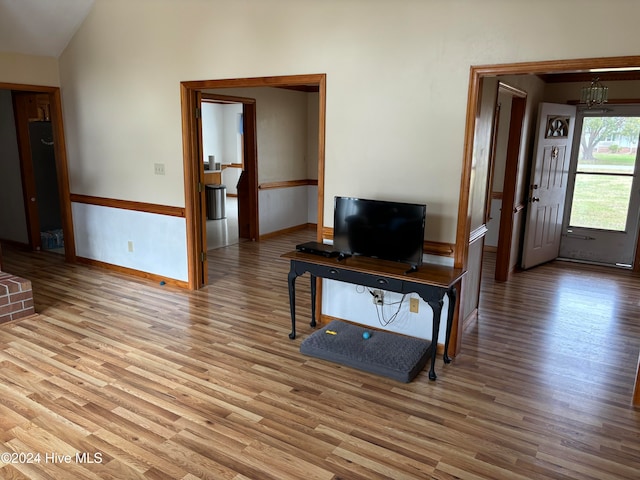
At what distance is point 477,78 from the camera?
10.1 feet

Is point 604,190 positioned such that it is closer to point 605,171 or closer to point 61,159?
point 605,171

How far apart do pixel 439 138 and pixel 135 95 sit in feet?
10.5

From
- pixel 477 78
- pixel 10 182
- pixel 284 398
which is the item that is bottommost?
pixel 284 398

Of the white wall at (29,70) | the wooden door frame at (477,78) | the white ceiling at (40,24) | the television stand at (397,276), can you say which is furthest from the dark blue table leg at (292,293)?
the white wall at (29,70)

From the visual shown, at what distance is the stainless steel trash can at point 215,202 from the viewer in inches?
338

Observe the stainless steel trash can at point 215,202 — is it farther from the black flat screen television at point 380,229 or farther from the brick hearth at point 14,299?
the black flat screen television at point 380,229

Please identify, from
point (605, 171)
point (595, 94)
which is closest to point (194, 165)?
point (595, 94)

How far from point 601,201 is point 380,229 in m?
4.25

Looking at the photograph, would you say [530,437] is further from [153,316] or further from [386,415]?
[153,316]

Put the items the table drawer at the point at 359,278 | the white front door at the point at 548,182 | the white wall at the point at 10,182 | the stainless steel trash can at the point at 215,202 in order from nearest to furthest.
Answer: the table drawer at the point at 359,278 → the white front door at the point at 548,182 → the white wall at the point at 10,182 → the stainless steel trash can at the point at 215,202

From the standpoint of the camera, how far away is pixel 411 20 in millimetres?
3223

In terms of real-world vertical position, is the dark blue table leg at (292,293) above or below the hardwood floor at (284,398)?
above

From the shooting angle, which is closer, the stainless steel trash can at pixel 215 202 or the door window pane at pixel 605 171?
the door window pane at pixel 605 171

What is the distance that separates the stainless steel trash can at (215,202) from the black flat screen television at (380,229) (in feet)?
17.9
